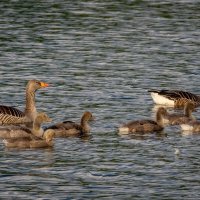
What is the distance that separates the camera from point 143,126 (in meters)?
30.2

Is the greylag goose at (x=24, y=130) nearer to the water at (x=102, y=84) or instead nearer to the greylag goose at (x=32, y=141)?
the greylag goose at (x=32, y=141)

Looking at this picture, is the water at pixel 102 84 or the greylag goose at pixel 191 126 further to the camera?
the greylag goose at pixel 191 126

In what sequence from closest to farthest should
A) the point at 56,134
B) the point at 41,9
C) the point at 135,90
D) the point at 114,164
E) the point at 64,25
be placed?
the point at 114,164, the point at 56,134, the point at 135,90, the point at 64,25, the point at 41,9

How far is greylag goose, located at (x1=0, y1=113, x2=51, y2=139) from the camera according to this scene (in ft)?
94.2

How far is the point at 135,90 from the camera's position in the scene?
1451 inches

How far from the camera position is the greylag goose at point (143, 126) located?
98.0 ft

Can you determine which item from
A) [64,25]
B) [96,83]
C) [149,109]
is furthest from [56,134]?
[64,25]

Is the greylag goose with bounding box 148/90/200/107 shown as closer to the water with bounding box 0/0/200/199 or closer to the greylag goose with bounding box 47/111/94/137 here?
the water with bounding box 0/0/200/199

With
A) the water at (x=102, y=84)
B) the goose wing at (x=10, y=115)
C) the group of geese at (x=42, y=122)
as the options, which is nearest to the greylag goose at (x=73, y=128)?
the group of geese at (x=42, y=122)

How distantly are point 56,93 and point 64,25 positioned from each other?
1569cm

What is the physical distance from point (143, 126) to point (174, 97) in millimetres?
5229

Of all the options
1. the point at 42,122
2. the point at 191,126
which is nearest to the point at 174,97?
the point at 191,126

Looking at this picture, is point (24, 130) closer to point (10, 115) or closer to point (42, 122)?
point (42, 122)

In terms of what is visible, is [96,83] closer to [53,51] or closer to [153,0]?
[53,51]
